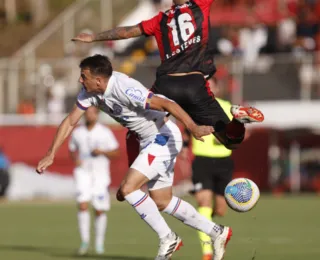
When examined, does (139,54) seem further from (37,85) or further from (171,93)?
(171,93)

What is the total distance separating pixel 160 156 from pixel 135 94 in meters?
0.86

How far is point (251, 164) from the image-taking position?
2950cm

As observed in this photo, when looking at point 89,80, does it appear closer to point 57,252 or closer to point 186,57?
point 186,57

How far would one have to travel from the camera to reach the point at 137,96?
10.8 meters

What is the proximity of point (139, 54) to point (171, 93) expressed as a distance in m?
20.4

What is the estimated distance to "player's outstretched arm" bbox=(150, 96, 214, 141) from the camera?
10.4 metres

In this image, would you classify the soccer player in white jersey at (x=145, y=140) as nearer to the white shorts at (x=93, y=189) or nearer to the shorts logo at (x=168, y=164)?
the shorts logo at (x=168, y=164)

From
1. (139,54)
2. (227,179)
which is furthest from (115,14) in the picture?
(227,179)

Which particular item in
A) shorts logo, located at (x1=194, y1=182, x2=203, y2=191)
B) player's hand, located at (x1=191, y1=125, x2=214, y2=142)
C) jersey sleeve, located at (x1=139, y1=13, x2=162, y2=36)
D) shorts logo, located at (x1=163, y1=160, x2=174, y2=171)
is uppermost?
jersey sleeve, located at (x1=139, y1=13, x2=162, y2=36)

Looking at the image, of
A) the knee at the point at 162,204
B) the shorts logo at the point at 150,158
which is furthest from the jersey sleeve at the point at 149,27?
the knee at the point at 162,204

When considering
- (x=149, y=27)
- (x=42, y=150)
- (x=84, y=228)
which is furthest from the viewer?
(x=42, y=150)

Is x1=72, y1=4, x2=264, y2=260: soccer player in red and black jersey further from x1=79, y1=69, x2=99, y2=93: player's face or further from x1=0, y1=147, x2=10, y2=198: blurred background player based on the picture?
x1=0, y1=147, x2=10, y2=198: blurred background player

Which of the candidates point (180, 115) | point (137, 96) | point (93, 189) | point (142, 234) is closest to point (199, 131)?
point (180, 115)

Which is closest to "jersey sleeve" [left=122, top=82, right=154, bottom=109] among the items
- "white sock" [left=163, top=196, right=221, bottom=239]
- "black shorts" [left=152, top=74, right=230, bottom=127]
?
"black shorts" [left=152, top=74, right=230, bottom=127]
